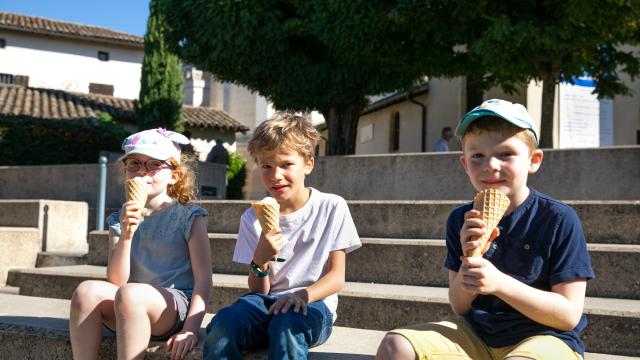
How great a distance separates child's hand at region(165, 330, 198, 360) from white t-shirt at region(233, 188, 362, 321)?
399 mm

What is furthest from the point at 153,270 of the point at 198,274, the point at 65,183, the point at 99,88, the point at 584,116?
the point at 99,88

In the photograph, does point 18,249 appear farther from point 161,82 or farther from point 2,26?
point 2,26

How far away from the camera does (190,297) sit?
9.99 feet

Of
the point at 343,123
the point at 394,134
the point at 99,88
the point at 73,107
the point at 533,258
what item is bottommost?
the point at 533,258

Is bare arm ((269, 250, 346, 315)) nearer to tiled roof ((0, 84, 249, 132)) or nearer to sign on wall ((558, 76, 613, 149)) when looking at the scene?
sign on wall ((558, 76, 613, 149))

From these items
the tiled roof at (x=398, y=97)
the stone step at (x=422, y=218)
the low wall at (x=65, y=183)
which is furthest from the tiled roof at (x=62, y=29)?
the stone step at (x=422, y=218)

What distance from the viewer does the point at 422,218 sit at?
5.09 meters

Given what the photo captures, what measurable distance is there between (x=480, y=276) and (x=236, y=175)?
77.5ft

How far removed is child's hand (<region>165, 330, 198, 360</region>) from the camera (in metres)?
2.75

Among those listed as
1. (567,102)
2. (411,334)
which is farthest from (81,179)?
(567,102)

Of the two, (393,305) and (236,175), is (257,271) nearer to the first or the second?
(393,305)

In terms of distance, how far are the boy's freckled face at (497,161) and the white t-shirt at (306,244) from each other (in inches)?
33.2

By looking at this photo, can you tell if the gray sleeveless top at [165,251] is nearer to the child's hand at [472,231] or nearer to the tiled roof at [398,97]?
the child's hand at [472,231]

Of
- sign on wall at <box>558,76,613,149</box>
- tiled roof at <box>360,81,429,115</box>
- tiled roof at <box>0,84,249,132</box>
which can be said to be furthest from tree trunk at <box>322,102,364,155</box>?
tiled roof at <box>0,84,249,132</box>
